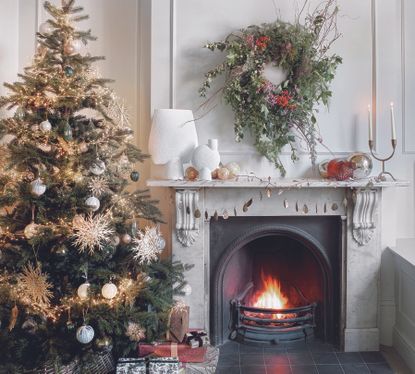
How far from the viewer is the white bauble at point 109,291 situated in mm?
2156

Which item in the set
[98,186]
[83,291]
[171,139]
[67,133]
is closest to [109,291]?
[83,291]

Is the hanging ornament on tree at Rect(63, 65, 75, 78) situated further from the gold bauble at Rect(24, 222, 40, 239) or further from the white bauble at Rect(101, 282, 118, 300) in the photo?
the white bauble at Rect(101, 282, 118, 300)

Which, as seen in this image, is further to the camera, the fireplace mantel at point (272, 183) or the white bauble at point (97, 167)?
the fireplace mantel at point (272, 183)

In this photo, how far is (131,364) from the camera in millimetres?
2270

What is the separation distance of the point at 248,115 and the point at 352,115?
25.3 inches

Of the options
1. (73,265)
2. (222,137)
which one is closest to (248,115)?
(222,137)

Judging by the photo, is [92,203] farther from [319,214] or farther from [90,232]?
[319,214]

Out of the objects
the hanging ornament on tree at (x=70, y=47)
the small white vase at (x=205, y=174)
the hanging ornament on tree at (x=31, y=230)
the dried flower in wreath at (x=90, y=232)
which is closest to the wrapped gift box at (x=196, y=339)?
the dried flower in wreath at (x=90, y=232)

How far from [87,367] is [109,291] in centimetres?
44

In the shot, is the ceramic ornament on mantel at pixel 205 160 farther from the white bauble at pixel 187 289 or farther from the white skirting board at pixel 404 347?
the white skirting board at pixel 404 347

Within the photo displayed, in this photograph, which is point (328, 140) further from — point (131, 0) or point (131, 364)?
point (131, 364)

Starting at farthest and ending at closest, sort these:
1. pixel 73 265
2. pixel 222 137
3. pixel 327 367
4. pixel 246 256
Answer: pixel 246 256 < pixel 222 137 < pixel 327 367 < pixel 73 265

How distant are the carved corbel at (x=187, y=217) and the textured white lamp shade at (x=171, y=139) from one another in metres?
0.11

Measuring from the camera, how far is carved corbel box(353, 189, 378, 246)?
2643mm
